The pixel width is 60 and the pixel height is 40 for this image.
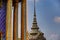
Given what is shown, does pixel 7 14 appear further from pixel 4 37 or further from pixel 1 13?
pixel 4 37

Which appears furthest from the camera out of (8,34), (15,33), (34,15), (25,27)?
(34,15)

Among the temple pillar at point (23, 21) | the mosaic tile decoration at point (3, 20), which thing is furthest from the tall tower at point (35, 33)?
the mosaic tile decoration at point (3, 20)

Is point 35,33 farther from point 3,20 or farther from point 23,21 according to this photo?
point 3,20

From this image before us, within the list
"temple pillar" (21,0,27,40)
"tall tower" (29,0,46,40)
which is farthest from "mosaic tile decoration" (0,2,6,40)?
"tall tower" (29,0,46,40)

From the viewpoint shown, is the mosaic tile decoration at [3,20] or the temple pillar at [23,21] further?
the temple pillar at [23,21]

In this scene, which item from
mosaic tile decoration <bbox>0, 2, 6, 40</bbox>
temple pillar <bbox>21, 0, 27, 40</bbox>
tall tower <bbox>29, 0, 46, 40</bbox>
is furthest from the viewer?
tall tower <bbox>29, 0, 46, 40</bbox>

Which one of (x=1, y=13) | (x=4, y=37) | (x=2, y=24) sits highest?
(x=1, y=13)

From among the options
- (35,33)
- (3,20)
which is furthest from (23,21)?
(35,33)

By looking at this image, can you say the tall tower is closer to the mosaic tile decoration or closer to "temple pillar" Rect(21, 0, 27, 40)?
"temple pillar" Rect(21, 0, 27, 40)

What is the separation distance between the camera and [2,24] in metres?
6.01

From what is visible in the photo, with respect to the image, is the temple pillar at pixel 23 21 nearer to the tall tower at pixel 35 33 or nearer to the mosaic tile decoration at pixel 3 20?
the mosaic tile decoration at pixel 3 20

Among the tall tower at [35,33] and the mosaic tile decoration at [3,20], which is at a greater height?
the mosaic tile decoration at [3,20]

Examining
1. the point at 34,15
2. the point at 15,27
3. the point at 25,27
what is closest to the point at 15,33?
the point at 15,27

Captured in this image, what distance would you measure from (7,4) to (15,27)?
1.23 metres
